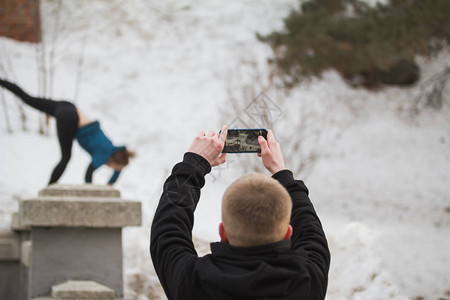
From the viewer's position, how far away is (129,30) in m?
11.6

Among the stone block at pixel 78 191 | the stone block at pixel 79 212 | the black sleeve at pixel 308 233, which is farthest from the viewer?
the stone block at pixel 78 191

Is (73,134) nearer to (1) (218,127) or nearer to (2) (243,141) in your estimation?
(1) (218,127)

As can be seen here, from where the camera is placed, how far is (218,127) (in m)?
8.90

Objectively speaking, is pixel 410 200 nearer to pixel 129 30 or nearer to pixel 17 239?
pixel 17 239

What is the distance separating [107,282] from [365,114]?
8679 mm

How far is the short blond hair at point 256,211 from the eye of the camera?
1148 mm

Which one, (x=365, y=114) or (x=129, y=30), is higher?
(x=129, y=30)

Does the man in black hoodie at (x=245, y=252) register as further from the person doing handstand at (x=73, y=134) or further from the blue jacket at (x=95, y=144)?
the blue jacket at (x=95, y=144)

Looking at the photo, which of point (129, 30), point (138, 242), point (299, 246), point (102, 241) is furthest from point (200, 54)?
point (299, 246)

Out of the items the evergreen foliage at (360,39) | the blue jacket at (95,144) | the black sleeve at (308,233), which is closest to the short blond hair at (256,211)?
the black sleeve at (308,233)

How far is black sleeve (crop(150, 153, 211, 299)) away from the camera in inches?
52.0

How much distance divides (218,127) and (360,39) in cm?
436

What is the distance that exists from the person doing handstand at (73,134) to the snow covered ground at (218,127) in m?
0.82

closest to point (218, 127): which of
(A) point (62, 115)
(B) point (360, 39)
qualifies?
(A) point (62, 115)
